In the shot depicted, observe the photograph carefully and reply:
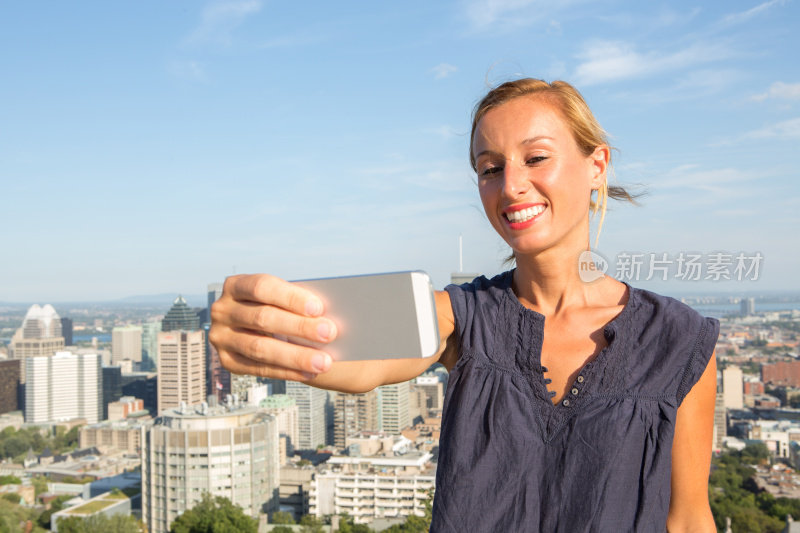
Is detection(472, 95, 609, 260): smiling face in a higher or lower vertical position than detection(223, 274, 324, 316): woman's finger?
higher

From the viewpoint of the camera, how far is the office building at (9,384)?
32.9m

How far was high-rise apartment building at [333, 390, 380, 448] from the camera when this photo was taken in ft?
82.1

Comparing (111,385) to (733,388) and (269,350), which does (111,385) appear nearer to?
(733,388)

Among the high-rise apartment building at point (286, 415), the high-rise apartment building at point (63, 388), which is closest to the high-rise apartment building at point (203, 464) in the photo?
the high-rise apartment building at point (286, 415)

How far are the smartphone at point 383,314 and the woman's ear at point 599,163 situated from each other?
0.39m

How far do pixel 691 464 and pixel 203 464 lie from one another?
680 inches

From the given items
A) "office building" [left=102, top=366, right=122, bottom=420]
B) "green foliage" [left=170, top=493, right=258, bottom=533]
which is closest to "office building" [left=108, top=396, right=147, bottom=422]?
"office building" [left=102, top=366, right=122, bottom=420]

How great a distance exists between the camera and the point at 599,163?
76 cm

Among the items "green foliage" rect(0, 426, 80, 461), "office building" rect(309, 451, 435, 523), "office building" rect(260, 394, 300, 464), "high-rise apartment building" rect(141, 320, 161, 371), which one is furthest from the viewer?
"high-rise apartment building" rect(141, 320, 161, 371)

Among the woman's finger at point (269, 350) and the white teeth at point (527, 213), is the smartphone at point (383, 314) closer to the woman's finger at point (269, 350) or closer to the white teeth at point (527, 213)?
the woman's finger at point (269, 350)

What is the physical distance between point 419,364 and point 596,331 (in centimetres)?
21

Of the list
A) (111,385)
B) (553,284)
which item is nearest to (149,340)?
(111,385)

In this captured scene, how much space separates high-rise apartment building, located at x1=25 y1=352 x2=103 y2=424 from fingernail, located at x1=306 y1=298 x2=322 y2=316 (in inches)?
1392

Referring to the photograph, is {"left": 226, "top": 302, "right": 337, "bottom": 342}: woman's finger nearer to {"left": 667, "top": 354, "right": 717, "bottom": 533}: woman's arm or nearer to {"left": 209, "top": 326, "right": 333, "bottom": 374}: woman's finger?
{"left": 209, "top": 326, "right": 333, "bottom": 374}: woman's finger
